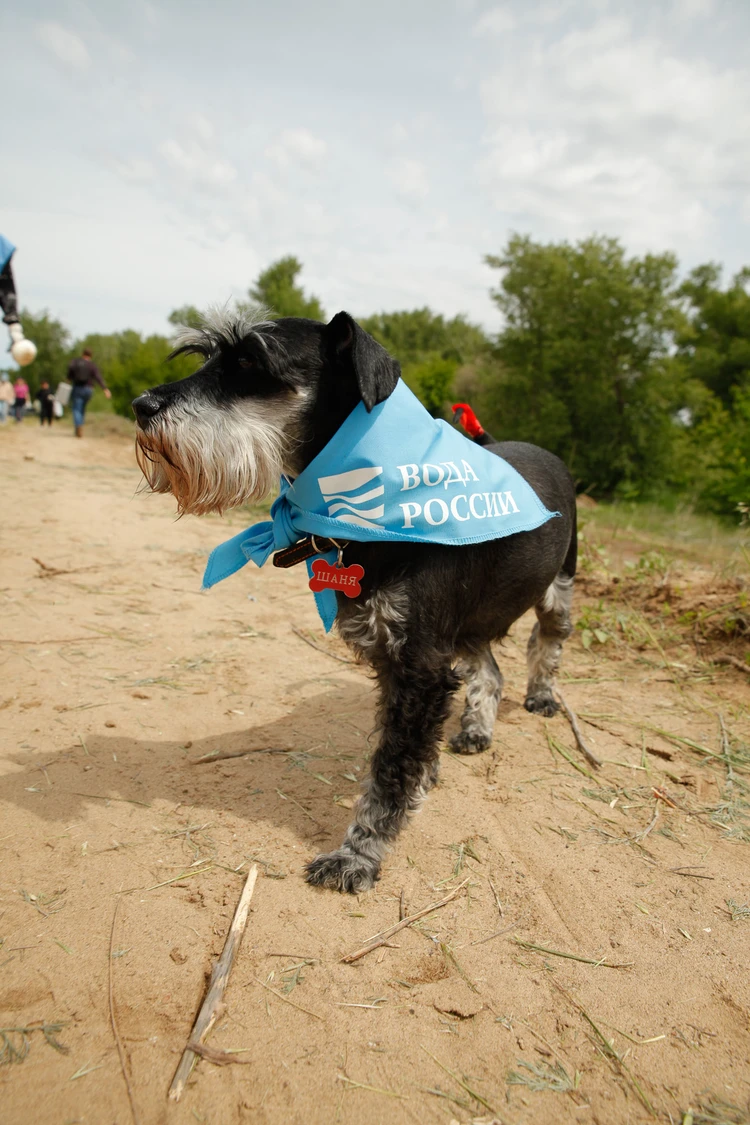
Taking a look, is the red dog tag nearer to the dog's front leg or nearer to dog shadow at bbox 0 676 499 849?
the dog's front leg

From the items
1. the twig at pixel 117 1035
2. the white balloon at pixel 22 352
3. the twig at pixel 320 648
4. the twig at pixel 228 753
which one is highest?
the white balloon at pixel 22 352

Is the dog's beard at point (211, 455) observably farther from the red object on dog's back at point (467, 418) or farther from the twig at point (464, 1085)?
the twig at point (464, 1085)

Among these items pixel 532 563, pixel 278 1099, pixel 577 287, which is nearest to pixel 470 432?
pixel 532 563

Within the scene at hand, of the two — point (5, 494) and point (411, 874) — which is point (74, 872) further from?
point (5, 494)

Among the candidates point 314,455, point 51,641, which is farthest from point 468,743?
point 51,641

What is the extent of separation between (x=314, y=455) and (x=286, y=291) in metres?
40.9

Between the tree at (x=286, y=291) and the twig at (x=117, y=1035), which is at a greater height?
the tree at (x=286, y=291)

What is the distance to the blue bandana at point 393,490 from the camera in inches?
126

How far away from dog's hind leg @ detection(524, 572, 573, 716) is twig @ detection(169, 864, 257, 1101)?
293 cm

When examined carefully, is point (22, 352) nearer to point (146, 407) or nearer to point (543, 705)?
point (146, 407)

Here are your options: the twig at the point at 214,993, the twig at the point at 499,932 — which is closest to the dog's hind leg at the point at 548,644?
the twig at the point at 499,932

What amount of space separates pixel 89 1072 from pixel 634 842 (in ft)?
8.87

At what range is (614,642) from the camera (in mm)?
6602

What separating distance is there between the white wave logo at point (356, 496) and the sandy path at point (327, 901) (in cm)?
164
